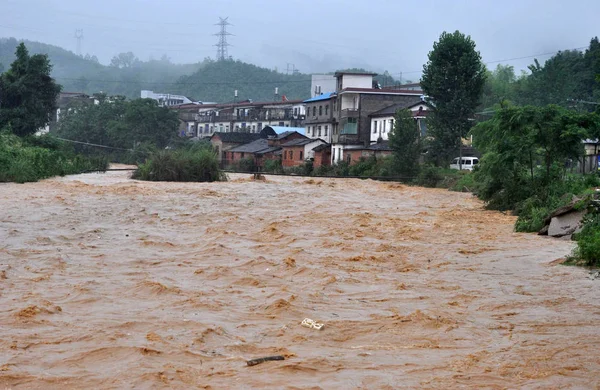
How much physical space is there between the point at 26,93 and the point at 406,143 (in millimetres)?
27638

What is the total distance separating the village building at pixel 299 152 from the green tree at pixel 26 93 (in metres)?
21.9

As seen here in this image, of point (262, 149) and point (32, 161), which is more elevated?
point (262, 149)

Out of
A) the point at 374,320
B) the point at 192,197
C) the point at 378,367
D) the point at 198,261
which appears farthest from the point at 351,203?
the point at 378,367

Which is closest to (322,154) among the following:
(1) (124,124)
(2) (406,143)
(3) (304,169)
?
(3) (304,169)

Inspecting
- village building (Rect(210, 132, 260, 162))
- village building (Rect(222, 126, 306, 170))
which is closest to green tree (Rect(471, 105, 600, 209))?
village building (Rect(222, 126, 306, 170))

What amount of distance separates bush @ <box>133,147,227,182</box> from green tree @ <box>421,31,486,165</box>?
609 inches

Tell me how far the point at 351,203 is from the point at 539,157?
8312 millimetres

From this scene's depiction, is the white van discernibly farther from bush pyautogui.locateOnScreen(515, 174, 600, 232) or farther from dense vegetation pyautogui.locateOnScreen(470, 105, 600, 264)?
bush pyautogui.locateOnScreen(515, 174, 600, 232)

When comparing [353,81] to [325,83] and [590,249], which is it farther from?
[590,249]

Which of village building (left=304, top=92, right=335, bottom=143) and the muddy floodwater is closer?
the muddy floodwater

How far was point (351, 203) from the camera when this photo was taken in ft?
107

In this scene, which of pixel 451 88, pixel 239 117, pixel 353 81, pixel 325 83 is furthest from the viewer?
pixel 325 83

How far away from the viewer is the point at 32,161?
41562 mm

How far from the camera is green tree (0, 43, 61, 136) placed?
55375mm
